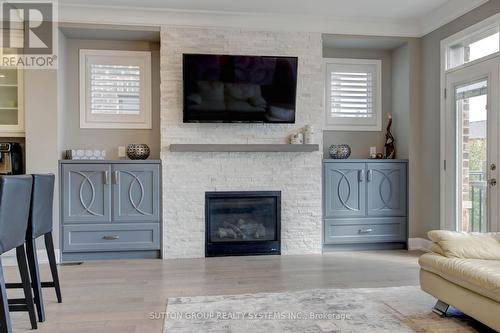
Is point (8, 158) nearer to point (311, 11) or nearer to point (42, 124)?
point (42, 124)

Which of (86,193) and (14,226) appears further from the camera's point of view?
(86,193)

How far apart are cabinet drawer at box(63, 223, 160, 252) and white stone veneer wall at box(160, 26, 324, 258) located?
0.60ft

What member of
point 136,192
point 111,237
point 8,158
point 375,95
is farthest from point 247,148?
point 8,158

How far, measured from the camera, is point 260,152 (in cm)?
470

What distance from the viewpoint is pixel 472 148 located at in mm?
4070

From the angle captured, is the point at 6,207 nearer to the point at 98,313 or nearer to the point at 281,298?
the point at 98,313

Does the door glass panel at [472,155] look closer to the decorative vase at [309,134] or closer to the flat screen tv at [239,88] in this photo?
the decorative vase at [309,134]

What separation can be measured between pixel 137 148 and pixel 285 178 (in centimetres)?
182

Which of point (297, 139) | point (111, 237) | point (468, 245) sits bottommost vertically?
point (111, 237)

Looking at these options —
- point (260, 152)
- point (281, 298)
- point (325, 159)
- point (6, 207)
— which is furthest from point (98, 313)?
point (325, 159)

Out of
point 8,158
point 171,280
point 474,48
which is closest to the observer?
point 171,280

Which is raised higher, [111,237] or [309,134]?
[309,134]

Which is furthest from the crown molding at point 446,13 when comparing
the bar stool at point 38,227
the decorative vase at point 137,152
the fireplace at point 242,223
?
the bar stool at point 38,227

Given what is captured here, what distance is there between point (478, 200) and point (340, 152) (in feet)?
5.35
